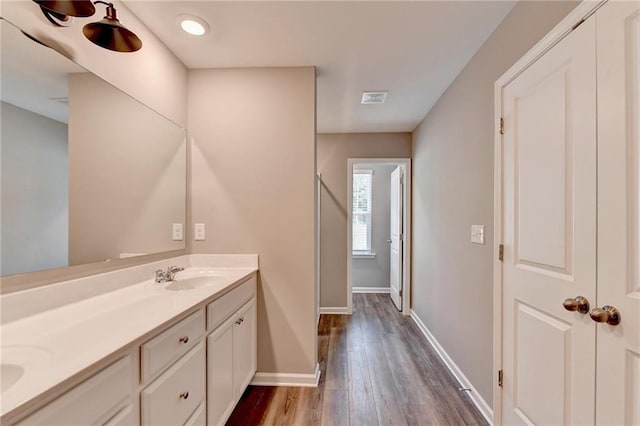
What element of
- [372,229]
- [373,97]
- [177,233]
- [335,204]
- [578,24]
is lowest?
[372,229]

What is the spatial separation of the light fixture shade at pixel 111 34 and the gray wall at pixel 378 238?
396 centimetres

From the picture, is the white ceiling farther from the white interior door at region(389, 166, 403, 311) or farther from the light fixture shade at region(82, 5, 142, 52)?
the white interior door at region(389, 166, 403, 311)

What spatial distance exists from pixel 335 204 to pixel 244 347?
2.35 meters

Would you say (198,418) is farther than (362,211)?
No

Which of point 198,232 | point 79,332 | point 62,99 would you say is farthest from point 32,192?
point 198,232

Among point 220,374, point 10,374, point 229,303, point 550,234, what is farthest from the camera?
point 229,303

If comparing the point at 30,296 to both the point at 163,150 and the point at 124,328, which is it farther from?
the point at 163,150

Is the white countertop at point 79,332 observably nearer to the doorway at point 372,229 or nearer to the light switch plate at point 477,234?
the light switch plate at point 477,234

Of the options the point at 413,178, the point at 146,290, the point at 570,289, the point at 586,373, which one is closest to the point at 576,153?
the point at 570,289

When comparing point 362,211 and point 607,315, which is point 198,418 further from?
point 362,211

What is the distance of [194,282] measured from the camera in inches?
75.3

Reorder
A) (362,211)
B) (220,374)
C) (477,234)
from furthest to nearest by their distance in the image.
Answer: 1. (362,211)
2. (477,234)
3. (220,374)

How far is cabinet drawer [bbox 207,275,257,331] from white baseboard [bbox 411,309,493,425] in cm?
172

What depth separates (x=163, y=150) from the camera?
1970mm
